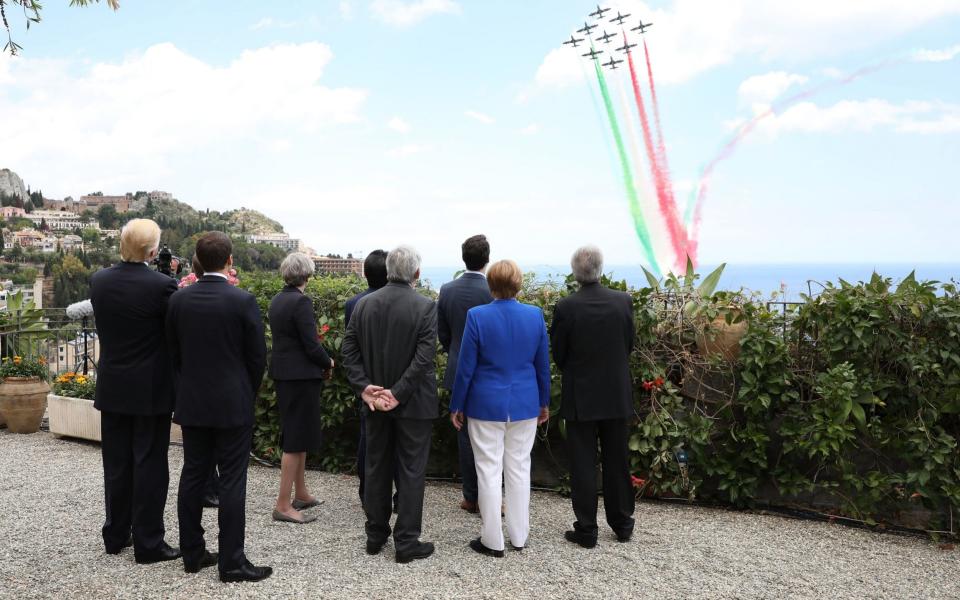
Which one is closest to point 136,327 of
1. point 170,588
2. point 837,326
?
point 170,588

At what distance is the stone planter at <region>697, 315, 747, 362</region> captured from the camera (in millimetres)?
5461

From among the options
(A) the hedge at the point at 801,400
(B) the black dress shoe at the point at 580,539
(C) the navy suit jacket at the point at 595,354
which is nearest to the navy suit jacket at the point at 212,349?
(C) the navy suit jacket at the point at 595,354

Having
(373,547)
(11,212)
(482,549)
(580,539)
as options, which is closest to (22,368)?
(373,547)

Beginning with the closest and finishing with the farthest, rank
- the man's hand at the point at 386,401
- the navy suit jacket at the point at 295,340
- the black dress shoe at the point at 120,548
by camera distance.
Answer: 1. the man's hand at the point at 386,401
2. the black dress shoe at the point at 120,548
3. the navy suit jacket at the point at 295,340

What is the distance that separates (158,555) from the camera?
4180 mm

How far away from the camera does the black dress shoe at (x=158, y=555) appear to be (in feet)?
13.6

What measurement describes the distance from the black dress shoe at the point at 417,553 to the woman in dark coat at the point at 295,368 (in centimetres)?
108

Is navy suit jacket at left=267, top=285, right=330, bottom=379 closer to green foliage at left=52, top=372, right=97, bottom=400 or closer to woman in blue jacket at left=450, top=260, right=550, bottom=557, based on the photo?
woman in blue jacket at left=450, top=260, right=550, bottom=557

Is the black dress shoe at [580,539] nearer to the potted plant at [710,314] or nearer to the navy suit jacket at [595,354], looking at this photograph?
the navy suit jacket at [595,354]

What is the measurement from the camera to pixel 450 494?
Answer: 226 inches

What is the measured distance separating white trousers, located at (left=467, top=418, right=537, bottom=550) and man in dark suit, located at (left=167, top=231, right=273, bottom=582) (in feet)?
4.23

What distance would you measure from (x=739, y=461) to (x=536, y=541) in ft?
6.02

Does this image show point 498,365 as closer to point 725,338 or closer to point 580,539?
point 580,539

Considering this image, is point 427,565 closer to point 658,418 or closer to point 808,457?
point 658,418
